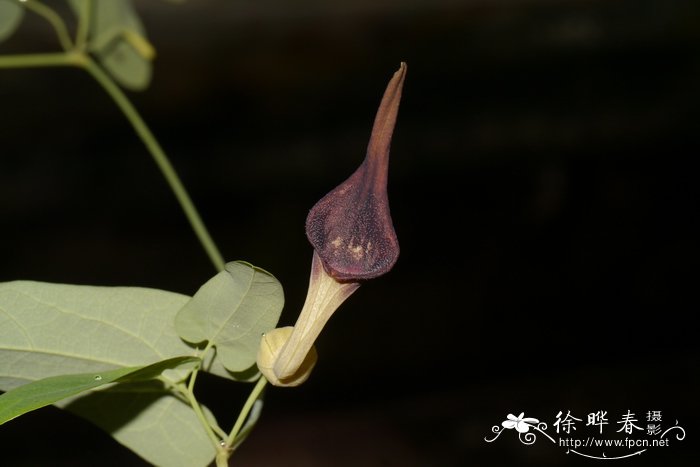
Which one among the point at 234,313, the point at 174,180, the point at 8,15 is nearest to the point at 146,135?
the point at 174,180

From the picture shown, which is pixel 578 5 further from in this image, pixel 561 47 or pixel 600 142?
pixel 600 142

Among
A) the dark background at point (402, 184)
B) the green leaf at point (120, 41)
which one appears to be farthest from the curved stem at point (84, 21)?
the dark background at point (402, 184)

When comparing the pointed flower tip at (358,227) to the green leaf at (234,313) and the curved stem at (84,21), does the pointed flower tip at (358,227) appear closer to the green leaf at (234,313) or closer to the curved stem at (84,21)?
the green leaf at (234,313)

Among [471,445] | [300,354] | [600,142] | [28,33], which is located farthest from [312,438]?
[300,354]

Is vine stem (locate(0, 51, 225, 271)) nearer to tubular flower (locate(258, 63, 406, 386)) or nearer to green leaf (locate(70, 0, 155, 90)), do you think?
green leaf (locate(70, 0, 155, 90))

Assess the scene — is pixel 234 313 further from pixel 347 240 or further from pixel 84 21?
pixel 84 21
